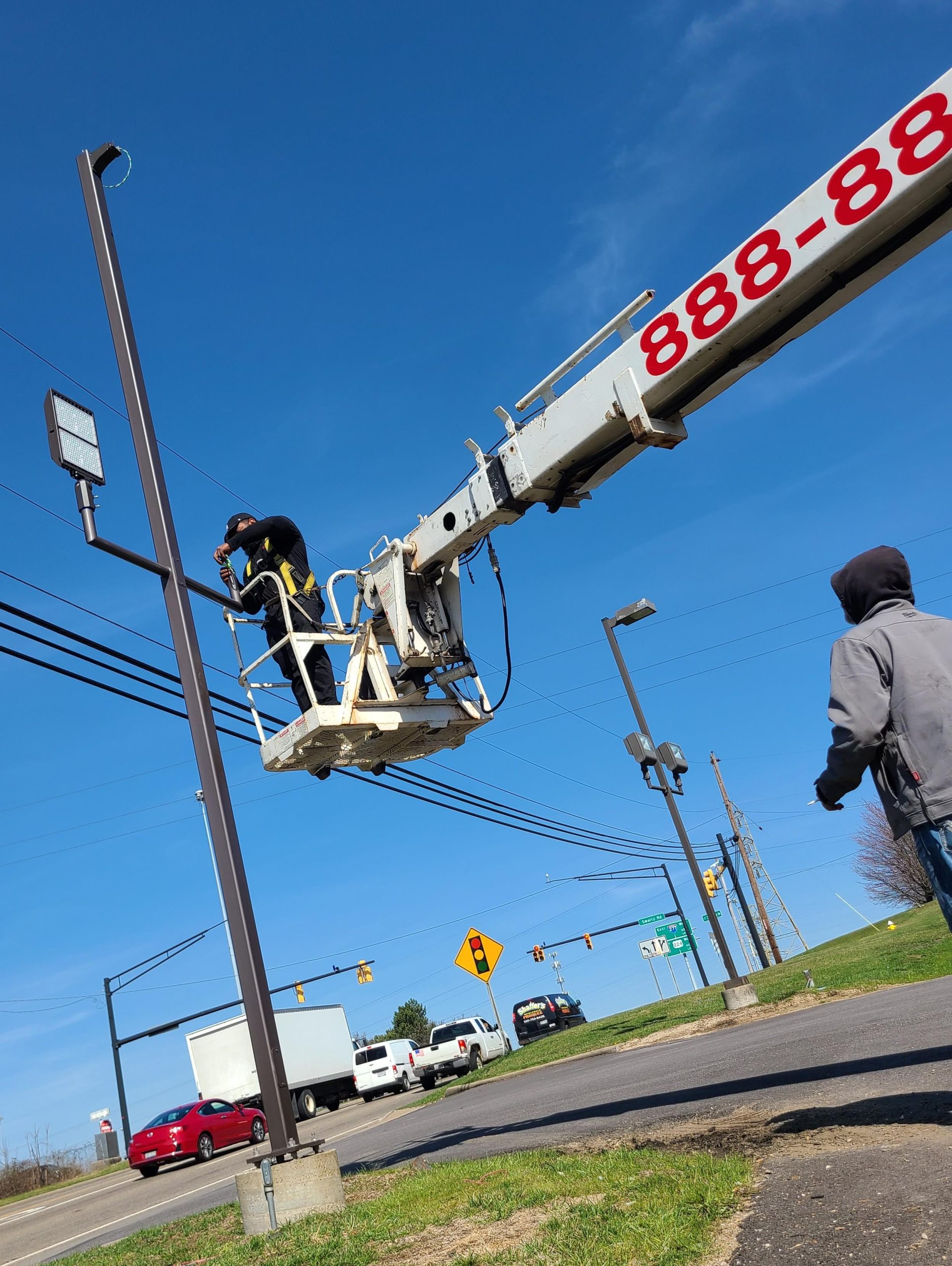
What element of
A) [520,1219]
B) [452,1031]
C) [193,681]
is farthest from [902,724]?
[452,1031]

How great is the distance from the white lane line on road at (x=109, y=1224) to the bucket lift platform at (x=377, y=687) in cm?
686

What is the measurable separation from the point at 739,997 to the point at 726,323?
13.1 m

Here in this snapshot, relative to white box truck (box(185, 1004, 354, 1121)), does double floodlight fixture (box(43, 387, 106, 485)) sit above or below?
above

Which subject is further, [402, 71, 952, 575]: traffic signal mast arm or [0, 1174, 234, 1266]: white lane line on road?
[0, 1174, 234, 1266]: white lane line on road

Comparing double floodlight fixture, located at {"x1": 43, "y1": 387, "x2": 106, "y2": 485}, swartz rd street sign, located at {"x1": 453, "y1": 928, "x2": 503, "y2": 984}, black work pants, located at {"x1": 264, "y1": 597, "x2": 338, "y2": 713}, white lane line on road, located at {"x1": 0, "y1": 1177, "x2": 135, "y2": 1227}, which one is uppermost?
double floodlight fixture, located at {"x1": 43, "y1": 387, "x2": 106, "y2": 485}

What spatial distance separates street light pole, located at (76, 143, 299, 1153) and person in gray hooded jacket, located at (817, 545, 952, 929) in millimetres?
5177

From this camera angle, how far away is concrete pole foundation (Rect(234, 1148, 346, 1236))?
7012mm

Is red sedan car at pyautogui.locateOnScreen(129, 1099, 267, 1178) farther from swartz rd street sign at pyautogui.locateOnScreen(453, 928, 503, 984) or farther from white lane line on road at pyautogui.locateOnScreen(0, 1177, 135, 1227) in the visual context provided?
swartz rd street sign at pyautogui.locateOnScreen(453, 928, 503, 984)

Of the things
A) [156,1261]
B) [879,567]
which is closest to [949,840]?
[879,567]

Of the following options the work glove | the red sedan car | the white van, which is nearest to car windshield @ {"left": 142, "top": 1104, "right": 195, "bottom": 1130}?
the red sedan car

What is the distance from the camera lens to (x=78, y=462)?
8.90 metres

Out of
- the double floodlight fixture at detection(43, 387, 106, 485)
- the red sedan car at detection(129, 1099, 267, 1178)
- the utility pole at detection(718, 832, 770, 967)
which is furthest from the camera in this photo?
the utility pole at detection(718, 832, 770, 967)

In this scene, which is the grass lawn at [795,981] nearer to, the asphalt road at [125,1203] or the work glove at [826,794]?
the asphalt road at [125,1203]

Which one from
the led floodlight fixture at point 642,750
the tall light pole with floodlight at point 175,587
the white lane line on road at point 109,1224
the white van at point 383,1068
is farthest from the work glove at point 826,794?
the white van at point 383,1068
